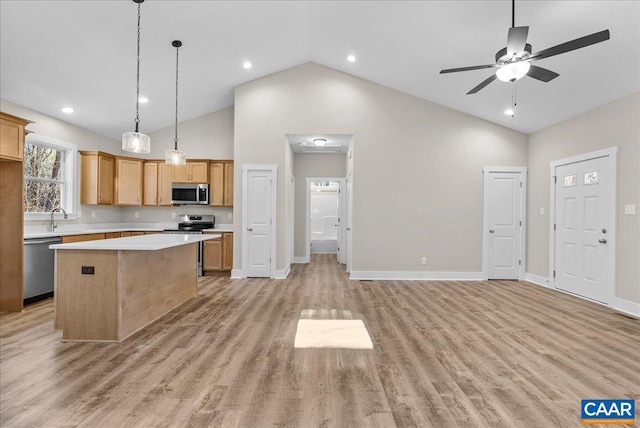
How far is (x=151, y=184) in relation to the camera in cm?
698

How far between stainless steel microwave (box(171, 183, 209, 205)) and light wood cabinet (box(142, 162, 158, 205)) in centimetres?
42

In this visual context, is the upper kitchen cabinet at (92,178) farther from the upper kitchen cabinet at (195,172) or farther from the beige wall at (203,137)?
the upper kitchen cabinet at (195,172)

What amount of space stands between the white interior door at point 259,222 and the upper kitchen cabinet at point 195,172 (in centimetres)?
114

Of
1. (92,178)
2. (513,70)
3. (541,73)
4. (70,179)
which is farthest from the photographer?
(92,178)

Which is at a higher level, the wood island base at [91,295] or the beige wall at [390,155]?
the beige wall at [390,155]

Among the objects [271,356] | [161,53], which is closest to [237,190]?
[161,53]

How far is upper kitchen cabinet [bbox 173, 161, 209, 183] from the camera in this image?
22.6 feet

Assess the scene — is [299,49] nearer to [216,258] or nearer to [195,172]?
[195,172]

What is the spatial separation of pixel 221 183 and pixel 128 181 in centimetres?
186

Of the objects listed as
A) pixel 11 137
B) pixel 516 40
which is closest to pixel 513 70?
pixel 516 40

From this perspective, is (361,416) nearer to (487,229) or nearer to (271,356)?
(271,356)

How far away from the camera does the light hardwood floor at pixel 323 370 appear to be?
200 centimetres

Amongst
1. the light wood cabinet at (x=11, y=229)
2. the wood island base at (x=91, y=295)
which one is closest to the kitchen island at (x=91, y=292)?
the wood island base at (x=91, y=295)

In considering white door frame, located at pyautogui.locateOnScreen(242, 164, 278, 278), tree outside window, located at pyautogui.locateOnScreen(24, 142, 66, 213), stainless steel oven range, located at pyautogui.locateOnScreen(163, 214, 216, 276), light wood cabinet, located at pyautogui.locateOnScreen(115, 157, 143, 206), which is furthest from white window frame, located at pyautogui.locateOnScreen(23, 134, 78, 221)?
white door frame, located at pyautogui.locateOnScreen(242, 164, 278, 278)
